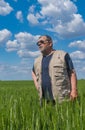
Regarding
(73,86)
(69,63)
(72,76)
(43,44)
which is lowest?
(73,86)

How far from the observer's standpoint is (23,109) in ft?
15.7

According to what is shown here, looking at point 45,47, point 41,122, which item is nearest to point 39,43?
point 45,47

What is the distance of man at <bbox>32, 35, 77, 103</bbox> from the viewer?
6.02 m

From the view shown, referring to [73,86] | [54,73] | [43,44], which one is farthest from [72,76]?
[43,44]

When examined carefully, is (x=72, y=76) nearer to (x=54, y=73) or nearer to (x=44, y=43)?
(x=54, y=73)

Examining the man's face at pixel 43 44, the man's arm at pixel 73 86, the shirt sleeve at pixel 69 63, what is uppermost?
the man's face at pixel 43 44

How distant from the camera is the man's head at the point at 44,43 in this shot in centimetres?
602

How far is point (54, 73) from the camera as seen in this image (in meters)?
6.18

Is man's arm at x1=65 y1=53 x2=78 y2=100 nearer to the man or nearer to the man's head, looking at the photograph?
the man

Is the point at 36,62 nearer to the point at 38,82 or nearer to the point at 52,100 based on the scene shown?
the point at 38,82

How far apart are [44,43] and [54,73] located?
0.46 meters

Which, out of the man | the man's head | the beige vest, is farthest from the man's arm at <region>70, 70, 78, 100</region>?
the man's head

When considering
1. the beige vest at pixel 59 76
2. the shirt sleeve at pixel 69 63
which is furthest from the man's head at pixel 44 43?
the shirt sleeve at pixel 69 63

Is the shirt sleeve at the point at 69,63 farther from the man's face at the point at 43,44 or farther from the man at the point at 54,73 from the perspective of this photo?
the man's face at the point at 43,44
